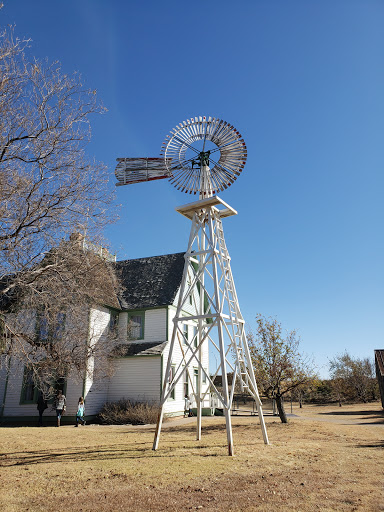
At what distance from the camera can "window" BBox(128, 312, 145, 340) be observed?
23.3m

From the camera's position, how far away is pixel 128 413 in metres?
19.3

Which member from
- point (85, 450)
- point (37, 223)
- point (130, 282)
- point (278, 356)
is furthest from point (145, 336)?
point (37, 223)

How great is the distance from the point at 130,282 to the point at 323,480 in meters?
20.2

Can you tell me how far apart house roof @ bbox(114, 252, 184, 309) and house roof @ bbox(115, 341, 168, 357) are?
2.21 metres

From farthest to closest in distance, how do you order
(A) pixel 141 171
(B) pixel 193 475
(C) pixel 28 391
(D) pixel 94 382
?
(C) pixel 28 391
(D) pixel 94 382
(A) pixel 141 171
(B) pixel 193 475

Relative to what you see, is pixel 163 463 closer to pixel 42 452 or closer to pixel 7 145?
pixel 42 452

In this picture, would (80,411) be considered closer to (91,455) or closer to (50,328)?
(50,328)

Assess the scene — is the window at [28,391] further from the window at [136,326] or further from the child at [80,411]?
the window at [136,326]

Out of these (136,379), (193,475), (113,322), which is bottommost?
(193,475)

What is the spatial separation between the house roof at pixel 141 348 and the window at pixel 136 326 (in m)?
0.42

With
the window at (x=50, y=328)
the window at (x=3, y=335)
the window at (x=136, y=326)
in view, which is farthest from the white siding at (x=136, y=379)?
the window at (x=3, y=335)

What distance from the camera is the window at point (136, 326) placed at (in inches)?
917

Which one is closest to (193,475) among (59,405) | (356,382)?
(59,405)

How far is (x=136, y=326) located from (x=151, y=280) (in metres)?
3.38
